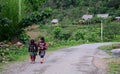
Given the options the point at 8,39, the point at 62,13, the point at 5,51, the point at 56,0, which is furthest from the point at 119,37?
the point at 56,0

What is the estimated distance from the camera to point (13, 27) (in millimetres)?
30594

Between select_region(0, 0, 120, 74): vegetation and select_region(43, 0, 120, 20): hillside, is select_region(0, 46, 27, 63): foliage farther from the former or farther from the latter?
select_region(43, 0, 120, 20): hillside

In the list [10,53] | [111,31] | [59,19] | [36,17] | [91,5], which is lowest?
[59,19]

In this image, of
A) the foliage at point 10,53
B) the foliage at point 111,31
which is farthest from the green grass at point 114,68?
the foliage at point 111,31

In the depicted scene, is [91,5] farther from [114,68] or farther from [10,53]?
[114,68]

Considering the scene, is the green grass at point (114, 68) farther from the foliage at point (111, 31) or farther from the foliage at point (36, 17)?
the foliage at point (111, 31)

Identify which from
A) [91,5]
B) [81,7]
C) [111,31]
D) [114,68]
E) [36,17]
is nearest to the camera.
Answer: [114,68]

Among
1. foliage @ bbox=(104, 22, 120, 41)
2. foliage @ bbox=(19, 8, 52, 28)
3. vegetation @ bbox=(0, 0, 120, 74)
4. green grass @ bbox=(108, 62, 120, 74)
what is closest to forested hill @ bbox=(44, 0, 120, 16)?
vegetation @ bbox=(0, 0, 120, 74)

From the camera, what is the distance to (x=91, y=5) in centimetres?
10188

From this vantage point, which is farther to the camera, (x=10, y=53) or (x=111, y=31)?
(x=111, y=31)

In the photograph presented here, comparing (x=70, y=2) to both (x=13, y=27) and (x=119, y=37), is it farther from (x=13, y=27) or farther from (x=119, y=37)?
(x=13, y=27)

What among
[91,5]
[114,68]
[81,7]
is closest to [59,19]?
[81,7]

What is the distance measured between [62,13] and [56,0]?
8625mm

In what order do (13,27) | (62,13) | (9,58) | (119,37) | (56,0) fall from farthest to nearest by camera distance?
(56,0) → (62,13) → (119,37) → (13,27) → (9,58)
